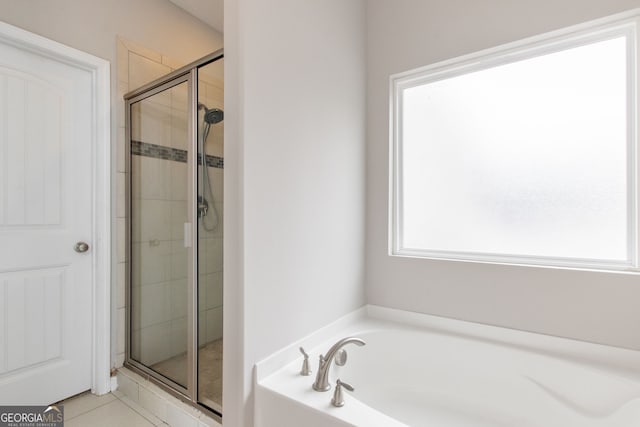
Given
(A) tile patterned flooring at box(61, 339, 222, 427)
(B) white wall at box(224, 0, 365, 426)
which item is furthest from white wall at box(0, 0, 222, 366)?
(B) white wall at box(224, 0, 365, 426)

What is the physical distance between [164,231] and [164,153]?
1.62 ft

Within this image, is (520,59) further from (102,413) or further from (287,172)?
(102,413)

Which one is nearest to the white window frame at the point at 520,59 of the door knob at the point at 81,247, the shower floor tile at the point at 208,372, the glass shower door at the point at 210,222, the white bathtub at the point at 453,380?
the white bathtub at the point at 453,380

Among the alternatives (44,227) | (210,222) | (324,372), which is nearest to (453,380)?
(324,372)

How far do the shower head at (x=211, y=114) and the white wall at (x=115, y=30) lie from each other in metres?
0.74

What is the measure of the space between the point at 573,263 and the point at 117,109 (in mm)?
2772

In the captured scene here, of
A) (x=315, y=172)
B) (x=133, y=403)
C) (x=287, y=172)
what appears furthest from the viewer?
(x=133, y=403)

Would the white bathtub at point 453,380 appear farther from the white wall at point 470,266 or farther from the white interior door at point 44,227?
the white interior door at point 44,227

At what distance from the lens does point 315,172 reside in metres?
1.59

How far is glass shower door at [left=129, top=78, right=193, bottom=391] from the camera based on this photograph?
1801mm

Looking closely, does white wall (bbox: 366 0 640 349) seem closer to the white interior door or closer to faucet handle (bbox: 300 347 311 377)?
faucet handle (bbox: 300 347 311 377)
